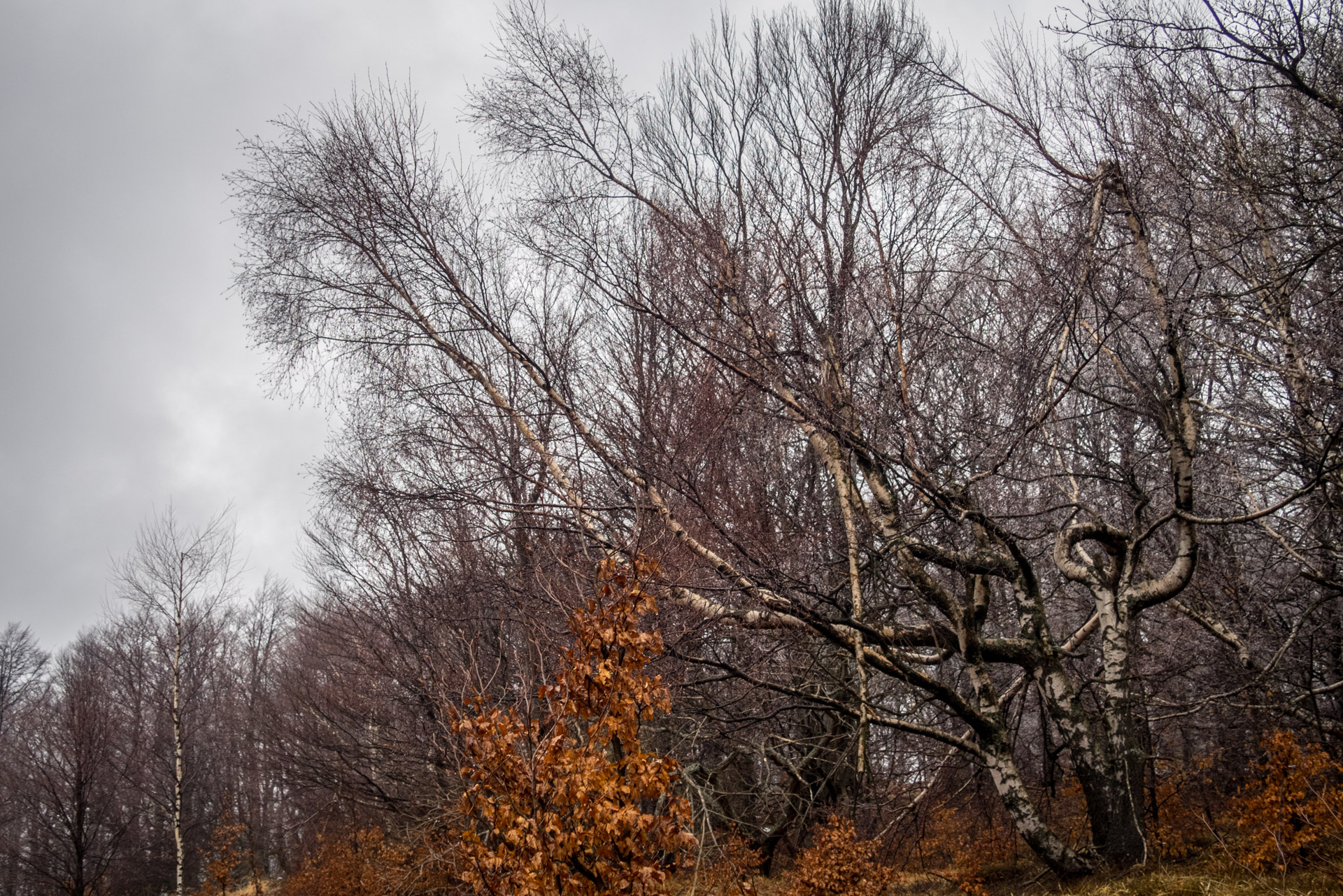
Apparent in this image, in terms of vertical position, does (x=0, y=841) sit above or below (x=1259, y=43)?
below

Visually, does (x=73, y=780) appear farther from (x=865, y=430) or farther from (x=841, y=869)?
(x=865, y=430)

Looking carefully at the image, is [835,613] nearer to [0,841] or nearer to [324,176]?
[324,176]

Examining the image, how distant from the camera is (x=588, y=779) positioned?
9.85 ft

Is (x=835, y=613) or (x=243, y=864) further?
(x=243, y=864)

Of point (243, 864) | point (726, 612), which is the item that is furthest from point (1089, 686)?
point (243, 864)

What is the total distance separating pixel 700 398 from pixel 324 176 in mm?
3445

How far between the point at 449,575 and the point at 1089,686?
594 centimetres

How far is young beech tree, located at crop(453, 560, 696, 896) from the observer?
3.03m

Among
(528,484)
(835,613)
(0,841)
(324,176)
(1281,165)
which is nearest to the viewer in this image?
(1281,165)

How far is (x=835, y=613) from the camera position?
6352mm

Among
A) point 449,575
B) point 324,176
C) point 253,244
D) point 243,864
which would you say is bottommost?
point 243,864

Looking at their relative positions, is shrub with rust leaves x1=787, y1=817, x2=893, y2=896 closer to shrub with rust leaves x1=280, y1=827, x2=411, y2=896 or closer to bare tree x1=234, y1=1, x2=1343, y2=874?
bare tree x1=234, y1=1, x2=1343, y2=874

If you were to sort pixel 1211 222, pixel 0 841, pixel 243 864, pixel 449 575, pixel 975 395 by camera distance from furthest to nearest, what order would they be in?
pixel 243 864 → pixel 0 841 → pixel 449 575 → pixel 975 395 → pixel 1211 222

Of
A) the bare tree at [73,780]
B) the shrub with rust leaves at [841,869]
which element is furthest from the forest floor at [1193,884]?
the bare tree at [73,780]
